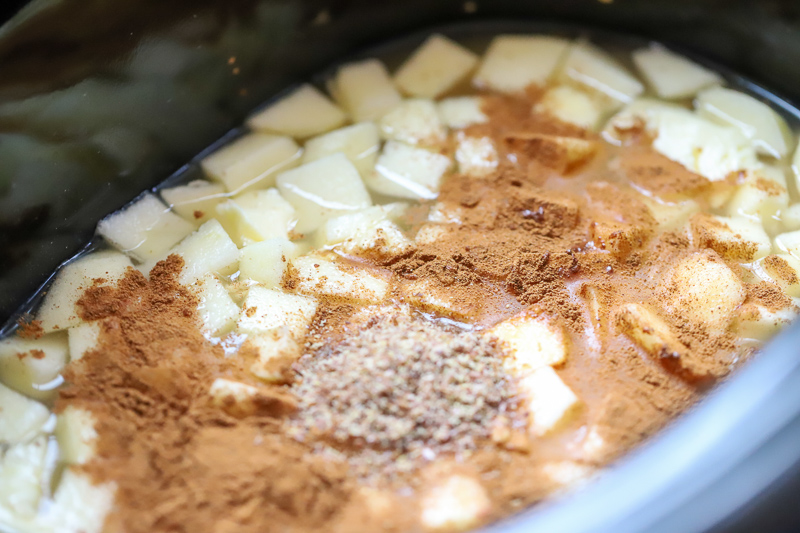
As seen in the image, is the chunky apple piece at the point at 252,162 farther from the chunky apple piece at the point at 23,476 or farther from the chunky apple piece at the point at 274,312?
the chunky apple piece at the point at 23,476

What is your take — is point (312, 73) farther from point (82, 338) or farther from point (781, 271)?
point (781, 271)

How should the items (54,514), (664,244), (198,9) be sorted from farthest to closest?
(198,9)
(664,244)
(54,514)

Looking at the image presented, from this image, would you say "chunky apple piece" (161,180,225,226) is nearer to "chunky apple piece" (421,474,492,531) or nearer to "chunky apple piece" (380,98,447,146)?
"chunky apple piece" (380,98,447,146)

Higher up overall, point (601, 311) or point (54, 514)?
point (601, 311)

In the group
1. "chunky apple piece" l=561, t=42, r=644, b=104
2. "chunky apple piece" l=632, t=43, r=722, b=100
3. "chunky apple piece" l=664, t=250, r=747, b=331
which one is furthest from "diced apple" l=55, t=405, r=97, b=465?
"chunky apple piece" l=632, t=43, r=722, b=100

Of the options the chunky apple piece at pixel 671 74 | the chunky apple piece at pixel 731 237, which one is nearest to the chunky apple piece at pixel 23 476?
the chunky apple piece at pixel 731 237

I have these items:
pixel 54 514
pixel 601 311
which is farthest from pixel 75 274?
pixel 601 311

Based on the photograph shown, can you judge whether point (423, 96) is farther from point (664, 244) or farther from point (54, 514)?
point (54, 514)
